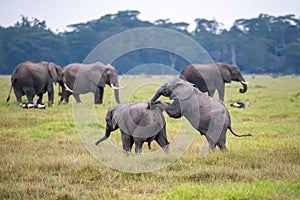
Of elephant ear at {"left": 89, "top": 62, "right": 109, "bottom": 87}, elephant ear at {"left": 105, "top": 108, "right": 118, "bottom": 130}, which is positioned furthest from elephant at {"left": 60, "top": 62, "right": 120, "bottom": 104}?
elephant ear at {"left": 105, "top": 108, "right": 118, "bottom": 130}

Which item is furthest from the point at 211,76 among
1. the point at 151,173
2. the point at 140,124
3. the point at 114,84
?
the point at 151,173

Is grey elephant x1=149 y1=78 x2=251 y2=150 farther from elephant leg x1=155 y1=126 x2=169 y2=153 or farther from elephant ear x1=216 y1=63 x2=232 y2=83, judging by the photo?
elephant ear x1=216 y1=63 x2=232 y2=83

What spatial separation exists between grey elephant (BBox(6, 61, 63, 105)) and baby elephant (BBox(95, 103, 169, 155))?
34.3 ft

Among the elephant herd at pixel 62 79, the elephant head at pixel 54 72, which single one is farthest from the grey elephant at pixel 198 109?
the elephant head at pixel 54 72

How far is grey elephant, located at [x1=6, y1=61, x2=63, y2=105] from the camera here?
19766mm

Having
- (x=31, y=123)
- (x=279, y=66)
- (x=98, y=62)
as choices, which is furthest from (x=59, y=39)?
(x=31, y=123)

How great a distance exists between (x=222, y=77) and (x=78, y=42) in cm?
5408

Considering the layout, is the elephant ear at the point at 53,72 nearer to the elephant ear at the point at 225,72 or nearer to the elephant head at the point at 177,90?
the elephant ear at the point at 225,72

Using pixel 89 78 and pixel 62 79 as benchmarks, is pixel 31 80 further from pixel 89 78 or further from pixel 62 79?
pixel 89 78

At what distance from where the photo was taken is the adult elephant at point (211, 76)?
888 inches

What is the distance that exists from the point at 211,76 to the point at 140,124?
13.8 meters

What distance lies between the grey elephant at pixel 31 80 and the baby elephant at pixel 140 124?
34.3ft

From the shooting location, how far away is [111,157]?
926cm

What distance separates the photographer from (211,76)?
23.0 m
